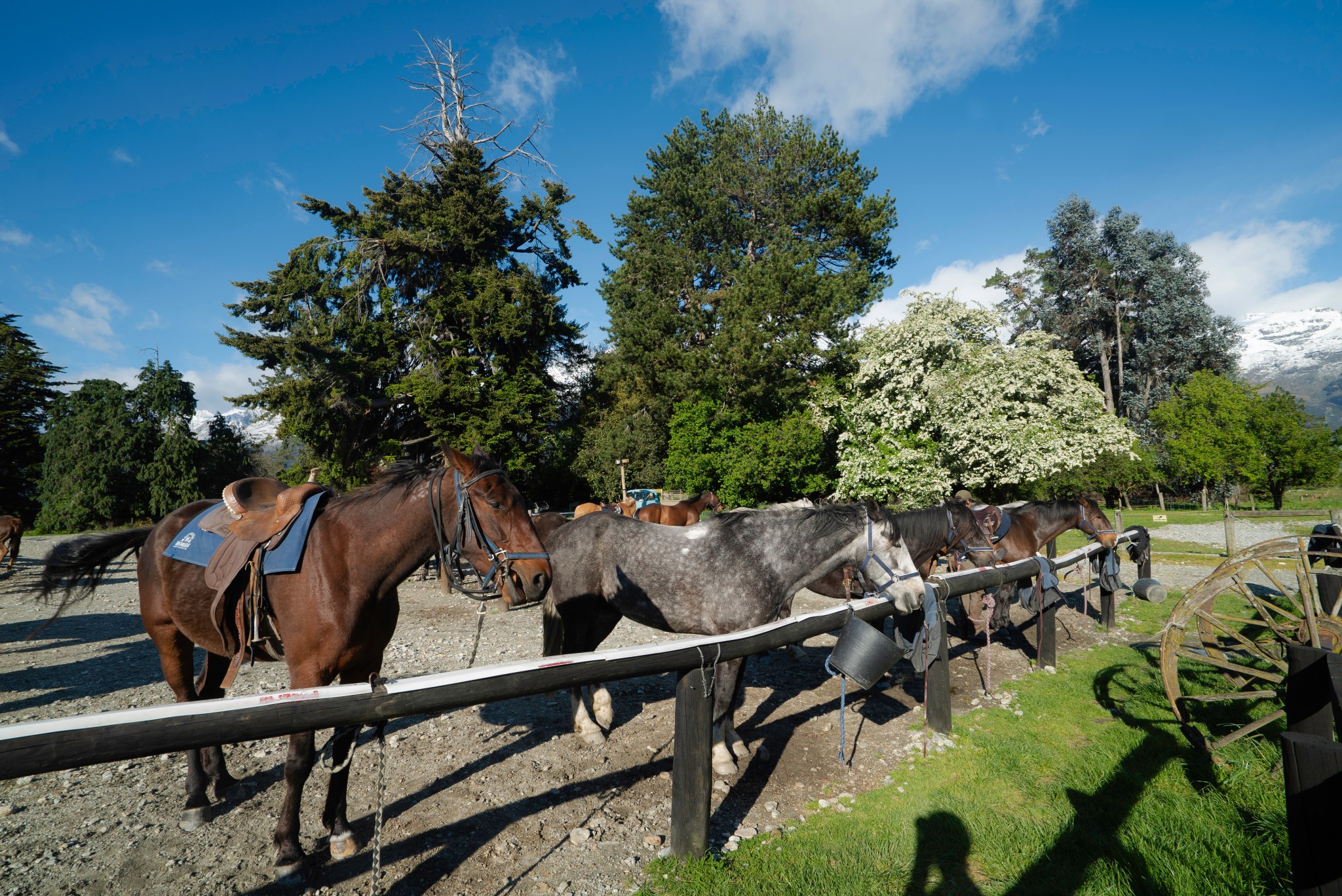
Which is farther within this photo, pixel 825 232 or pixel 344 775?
pixel 825 232

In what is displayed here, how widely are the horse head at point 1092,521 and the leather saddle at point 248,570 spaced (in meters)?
10.5

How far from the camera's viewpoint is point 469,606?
11.2 meters

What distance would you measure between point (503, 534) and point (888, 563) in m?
3.13

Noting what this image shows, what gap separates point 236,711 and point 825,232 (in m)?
33.2

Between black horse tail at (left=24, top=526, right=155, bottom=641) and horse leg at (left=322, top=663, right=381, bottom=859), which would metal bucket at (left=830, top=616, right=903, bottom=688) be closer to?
horse leg at (left=322, top=663, right=381, bottom=859)

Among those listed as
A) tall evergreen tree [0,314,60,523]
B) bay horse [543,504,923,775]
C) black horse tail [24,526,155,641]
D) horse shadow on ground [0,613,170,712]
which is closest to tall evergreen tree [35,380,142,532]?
tall evergreen tree [0,314,60,523]

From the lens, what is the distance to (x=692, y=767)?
316 centimetres

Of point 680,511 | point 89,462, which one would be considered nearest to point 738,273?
point 680,511

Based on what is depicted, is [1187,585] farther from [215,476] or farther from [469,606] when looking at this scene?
[215,476]

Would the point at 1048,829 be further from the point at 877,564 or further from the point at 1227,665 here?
the point at 877,564

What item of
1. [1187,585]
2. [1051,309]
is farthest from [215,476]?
[1051,309]

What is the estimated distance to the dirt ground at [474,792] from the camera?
321 centimetres

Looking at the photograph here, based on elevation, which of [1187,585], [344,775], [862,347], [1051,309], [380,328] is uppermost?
[1051,309]

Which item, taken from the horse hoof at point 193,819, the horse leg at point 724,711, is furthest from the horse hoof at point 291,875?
the horse leg at point 724,711
